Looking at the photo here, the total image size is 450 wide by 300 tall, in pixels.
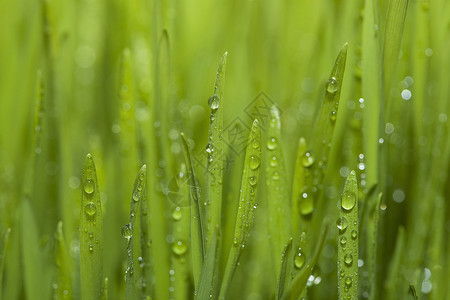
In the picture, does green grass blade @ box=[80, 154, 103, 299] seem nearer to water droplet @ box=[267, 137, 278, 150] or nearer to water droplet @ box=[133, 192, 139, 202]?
water droplet @ box=[133, 192, 139, 202]

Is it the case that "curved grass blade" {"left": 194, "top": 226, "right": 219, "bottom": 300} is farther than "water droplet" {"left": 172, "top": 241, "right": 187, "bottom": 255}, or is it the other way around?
"water droplet" {"left": 172, "top": 241, "right": 187, "bottom": 255}

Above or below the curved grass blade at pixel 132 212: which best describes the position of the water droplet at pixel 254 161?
above

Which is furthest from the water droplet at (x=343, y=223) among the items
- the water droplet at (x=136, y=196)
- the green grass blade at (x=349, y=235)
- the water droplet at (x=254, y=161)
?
the water droplet at (x=136, y=196)

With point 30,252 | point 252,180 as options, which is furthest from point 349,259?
point 30,252

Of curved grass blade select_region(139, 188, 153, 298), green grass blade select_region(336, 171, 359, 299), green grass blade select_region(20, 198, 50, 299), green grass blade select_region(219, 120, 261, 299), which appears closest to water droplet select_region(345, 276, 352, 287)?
green grass blade select_region(336, 171, 359, 299)

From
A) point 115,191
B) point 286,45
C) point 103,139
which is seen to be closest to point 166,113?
point 115,191

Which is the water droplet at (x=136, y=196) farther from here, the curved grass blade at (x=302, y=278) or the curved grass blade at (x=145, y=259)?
the curved grass blade at (x=302, y=278)

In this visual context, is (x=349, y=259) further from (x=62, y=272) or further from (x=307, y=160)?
(x=62, y=272)
